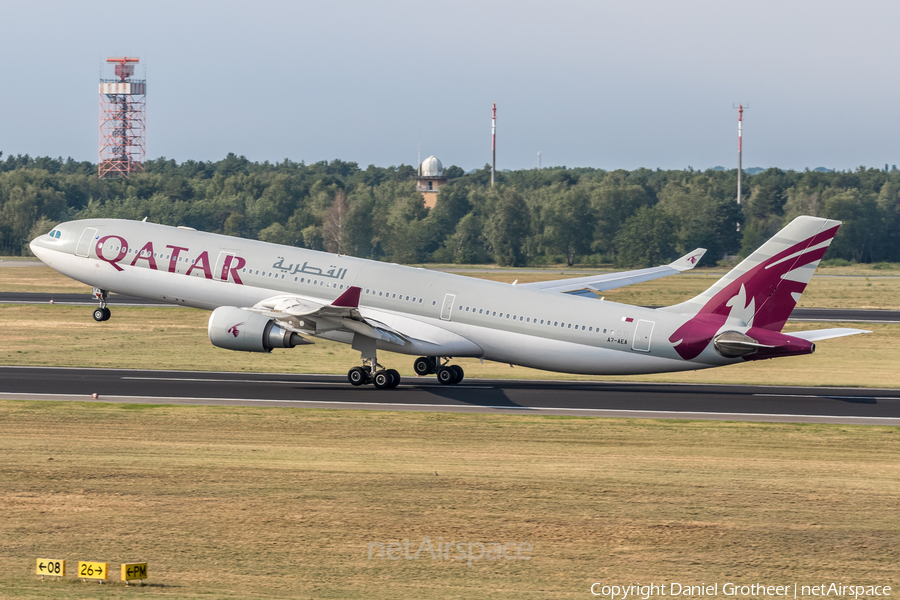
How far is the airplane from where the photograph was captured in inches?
1551

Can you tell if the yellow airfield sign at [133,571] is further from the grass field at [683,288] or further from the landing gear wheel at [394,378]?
the grass field at [683,288]

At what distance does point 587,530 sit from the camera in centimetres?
2273

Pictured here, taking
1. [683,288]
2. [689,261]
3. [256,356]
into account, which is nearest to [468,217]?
[683,288]

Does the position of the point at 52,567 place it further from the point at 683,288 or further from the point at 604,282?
the point at 683,288

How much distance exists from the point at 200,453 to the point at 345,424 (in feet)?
22.3

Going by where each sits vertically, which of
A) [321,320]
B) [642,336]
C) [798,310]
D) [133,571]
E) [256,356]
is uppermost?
[321,320]

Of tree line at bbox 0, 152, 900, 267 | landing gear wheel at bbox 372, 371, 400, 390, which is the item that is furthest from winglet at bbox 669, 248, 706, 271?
tree line at bbox 0, 152, 900, 267

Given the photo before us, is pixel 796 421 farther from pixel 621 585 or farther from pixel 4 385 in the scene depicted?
pixel 4 385

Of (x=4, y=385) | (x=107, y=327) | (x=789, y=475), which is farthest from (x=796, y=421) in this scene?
(x=107, y=327)

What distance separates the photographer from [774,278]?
3900 cm

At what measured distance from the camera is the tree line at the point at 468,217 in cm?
14825

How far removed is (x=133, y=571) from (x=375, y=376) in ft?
89.3

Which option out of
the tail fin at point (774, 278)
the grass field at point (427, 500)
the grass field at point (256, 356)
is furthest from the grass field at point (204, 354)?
the grass field at point (427, 500)

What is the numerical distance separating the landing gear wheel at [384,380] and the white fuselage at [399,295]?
4.09ft
